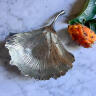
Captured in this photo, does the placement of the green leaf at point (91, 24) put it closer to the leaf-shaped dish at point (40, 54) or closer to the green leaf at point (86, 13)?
the green leaf at point (86, 13)

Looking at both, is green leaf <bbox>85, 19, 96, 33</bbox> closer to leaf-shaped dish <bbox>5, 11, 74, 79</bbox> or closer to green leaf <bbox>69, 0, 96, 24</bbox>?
green leaf <bbox>69, 0, 96, 24</bbox>

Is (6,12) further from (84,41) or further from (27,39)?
(84,41)

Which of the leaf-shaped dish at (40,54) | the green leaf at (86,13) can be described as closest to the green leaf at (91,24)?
the green leaf at (86,13)

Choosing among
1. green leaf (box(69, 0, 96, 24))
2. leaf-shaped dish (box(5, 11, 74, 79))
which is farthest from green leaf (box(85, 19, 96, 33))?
Answer: leaf-shaped dish (box(5, 11, 74, 79))

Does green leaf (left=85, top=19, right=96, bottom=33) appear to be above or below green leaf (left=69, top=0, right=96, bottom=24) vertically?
below

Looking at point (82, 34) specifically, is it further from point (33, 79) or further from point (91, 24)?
point (33, 79)

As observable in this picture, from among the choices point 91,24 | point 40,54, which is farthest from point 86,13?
point 40,54

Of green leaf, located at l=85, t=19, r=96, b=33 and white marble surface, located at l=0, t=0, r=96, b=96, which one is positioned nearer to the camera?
white marble surface, located at l=0, t=0, r=96, b=96
